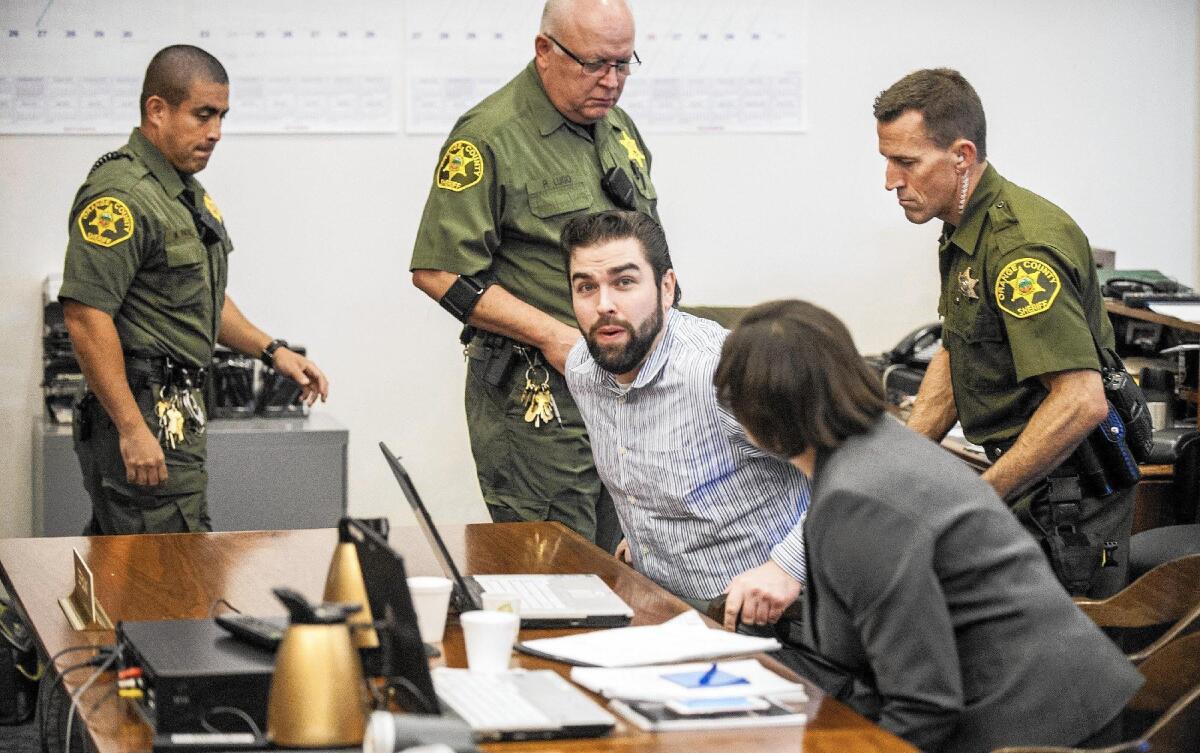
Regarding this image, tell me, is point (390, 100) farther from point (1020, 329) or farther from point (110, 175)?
point (1020, 329)

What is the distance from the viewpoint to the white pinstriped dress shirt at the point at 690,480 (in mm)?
2693

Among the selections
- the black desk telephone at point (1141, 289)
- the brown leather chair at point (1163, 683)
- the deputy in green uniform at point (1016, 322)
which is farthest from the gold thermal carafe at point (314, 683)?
the black desk telephone at point (1141, 289)

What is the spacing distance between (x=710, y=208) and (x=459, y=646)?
344 centimetres

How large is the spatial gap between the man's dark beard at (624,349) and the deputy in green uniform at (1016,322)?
55cm

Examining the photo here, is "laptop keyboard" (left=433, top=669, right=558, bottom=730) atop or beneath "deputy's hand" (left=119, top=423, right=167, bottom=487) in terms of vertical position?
beneath

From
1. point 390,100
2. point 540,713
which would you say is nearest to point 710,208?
point 390,100

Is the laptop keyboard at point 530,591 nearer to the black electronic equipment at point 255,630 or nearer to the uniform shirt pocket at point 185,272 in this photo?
the black electronic equipment at point 255,630

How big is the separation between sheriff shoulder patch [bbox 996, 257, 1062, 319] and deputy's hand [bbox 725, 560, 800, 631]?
28.6 inches

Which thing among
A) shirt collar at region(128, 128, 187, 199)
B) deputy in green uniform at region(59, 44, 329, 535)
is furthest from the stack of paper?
shirt collar at region(128, 128, 187, 199)

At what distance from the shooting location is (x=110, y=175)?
137 inches

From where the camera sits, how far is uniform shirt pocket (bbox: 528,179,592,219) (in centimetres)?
332

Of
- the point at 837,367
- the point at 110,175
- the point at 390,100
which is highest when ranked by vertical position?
the point at 390,100

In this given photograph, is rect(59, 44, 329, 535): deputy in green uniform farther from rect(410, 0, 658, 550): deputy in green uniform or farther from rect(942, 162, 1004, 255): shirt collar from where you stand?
rect(942, 162, 1004, 255): shirt collar

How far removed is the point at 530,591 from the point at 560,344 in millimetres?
881
